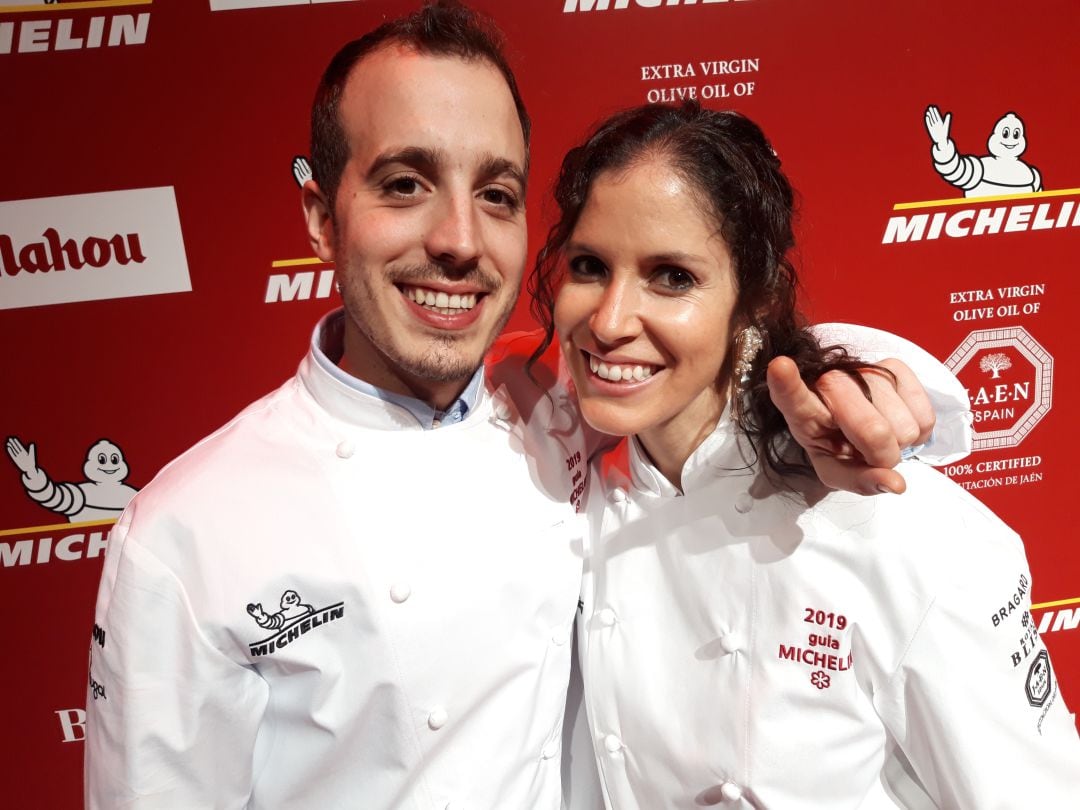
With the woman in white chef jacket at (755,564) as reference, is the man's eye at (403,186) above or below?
above

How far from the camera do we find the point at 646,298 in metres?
1.00

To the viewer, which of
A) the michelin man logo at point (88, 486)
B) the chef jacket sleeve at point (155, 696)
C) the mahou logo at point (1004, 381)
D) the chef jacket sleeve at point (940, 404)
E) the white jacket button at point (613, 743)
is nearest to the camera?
the chef jacket sleeve at point (155, 696)

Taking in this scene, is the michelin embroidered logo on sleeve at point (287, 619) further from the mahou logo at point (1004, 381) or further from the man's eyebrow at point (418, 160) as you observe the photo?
the mahou logo at point (1004, 381)

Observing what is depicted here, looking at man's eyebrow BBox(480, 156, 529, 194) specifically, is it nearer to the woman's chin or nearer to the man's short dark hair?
the man's short dark hair

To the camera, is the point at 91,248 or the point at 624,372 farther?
the point at 91,248

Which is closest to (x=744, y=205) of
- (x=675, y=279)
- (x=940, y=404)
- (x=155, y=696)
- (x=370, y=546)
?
(x=675, y=279)

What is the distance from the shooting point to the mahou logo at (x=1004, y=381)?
2.03m

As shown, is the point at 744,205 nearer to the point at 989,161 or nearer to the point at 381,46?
the point at 381,46

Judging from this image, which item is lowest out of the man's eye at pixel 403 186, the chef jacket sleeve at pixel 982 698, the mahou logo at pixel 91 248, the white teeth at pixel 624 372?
the chef jacket sleeve at pixel 982 698

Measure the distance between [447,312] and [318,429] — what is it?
236mm

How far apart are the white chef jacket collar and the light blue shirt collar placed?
11.3 inches

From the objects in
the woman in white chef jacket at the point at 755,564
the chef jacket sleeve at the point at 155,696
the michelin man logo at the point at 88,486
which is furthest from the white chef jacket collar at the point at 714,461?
the michelin man logo at the point at 88,486

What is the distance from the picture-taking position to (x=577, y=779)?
52.2 inches

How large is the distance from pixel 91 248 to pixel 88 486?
0.53m
